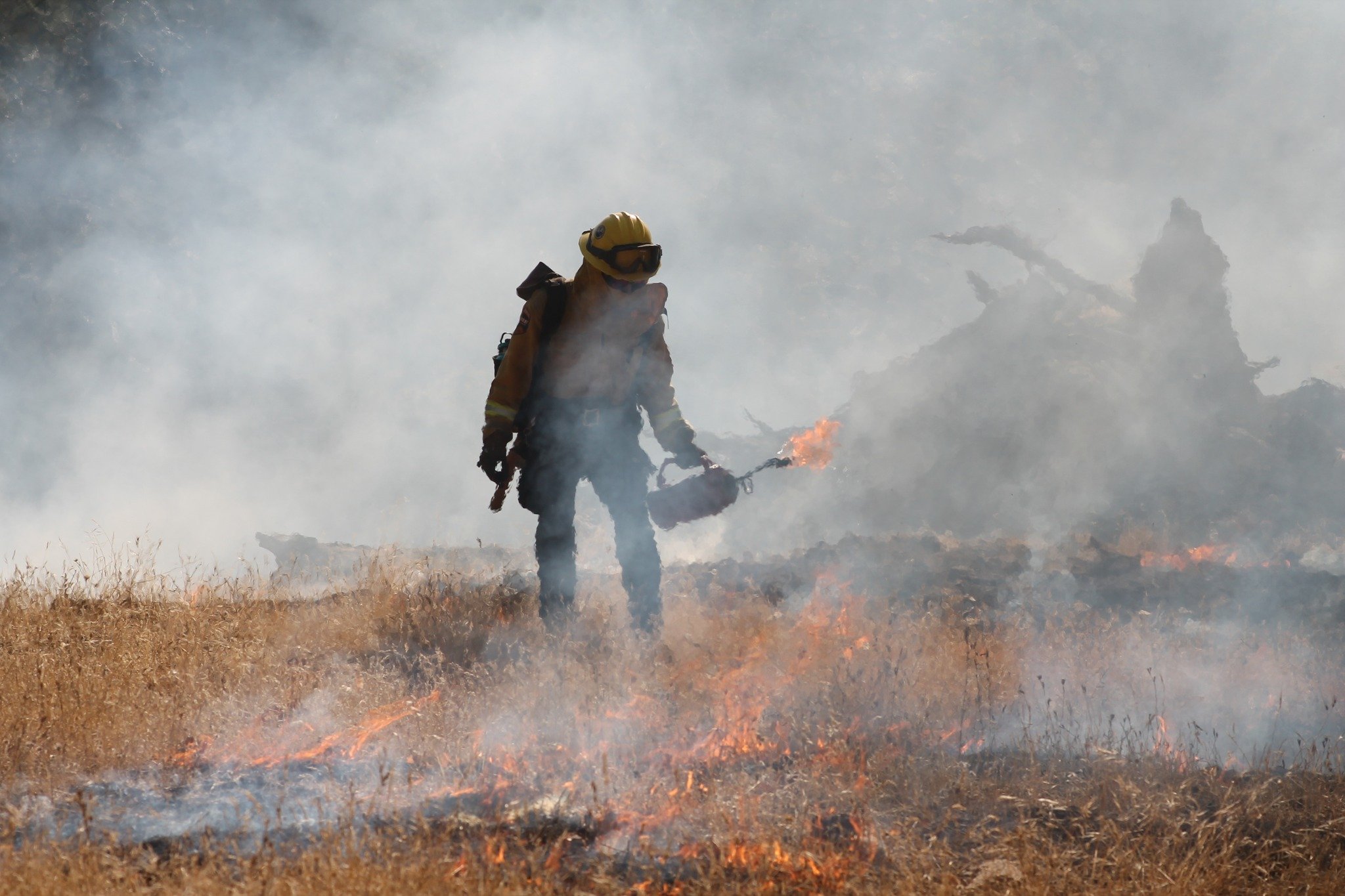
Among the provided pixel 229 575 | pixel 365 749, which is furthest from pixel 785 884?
pixel 229 575

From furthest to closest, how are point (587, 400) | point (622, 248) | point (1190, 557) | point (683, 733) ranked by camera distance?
point (1190, 557) → point (587, 400) → point (622, 248) → point (683, 733)

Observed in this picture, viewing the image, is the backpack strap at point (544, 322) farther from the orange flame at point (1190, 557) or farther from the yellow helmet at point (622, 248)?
the orange flame at point (1190, 557)

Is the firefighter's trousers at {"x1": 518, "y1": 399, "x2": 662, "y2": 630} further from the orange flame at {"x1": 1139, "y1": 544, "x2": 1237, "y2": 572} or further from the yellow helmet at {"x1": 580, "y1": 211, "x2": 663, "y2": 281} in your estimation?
the orange flame at {"x1": 1139, "y1": 544, "x2": 1237, "y2": 572}

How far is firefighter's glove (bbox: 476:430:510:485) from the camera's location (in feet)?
15.8

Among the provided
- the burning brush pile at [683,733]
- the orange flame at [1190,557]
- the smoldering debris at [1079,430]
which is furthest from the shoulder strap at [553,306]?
the smoldering debris at [1079,430]

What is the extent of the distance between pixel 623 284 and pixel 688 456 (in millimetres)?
1132

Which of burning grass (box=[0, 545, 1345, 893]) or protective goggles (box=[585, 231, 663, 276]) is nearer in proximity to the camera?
burning grass (box=[0, 545, 1345, 893])

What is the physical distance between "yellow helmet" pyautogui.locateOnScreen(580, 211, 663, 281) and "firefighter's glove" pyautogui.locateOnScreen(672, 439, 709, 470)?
108cm

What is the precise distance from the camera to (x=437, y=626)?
16.9 feet

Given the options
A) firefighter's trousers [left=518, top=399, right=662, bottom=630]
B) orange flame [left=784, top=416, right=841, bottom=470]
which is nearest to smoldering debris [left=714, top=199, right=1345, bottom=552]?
orange flame [left=784, top=416, right=841, bottom=470]

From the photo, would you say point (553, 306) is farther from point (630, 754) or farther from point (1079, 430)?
point (1079, 430)

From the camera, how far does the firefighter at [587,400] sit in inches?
189

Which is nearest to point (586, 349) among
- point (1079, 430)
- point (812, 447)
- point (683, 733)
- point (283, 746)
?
point (812, 447)

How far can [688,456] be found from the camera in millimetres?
5359
